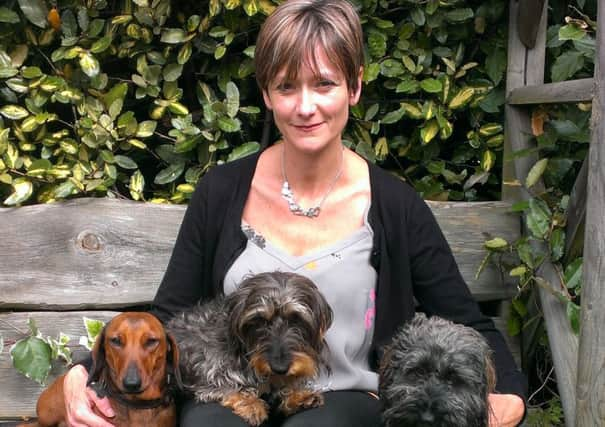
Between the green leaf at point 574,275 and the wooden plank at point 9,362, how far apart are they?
7.19ft

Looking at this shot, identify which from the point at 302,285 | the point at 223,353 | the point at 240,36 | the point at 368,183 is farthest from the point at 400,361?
the point at 240,36

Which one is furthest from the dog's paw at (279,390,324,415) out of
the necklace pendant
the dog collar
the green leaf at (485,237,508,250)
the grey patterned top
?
the green leaf at (485,237,508,250)

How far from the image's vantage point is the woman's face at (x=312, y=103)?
140 inches

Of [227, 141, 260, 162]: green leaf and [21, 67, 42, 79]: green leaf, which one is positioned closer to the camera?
[21, 67, 42, 79]: green leaf

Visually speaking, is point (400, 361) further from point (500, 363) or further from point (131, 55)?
point (131, 55)

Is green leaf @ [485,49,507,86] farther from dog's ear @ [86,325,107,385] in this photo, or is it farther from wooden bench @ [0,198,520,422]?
dog's ear @ [86,325,107,385]

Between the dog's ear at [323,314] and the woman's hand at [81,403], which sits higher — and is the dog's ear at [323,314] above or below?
above

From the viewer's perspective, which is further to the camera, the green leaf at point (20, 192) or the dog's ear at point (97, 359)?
the green leaf at point (20, 192)

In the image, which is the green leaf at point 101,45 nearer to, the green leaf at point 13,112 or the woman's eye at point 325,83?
the green leaf at point 13,112

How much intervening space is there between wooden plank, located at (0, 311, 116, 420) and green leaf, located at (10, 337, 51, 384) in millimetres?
116

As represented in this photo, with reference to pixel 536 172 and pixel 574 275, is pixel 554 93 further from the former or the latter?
pixel 574 275

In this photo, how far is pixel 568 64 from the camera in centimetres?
435

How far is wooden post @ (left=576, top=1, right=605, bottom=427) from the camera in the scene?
300cm

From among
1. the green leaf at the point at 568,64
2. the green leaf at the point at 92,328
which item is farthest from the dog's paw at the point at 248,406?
the green leaf at the point at 568,64
